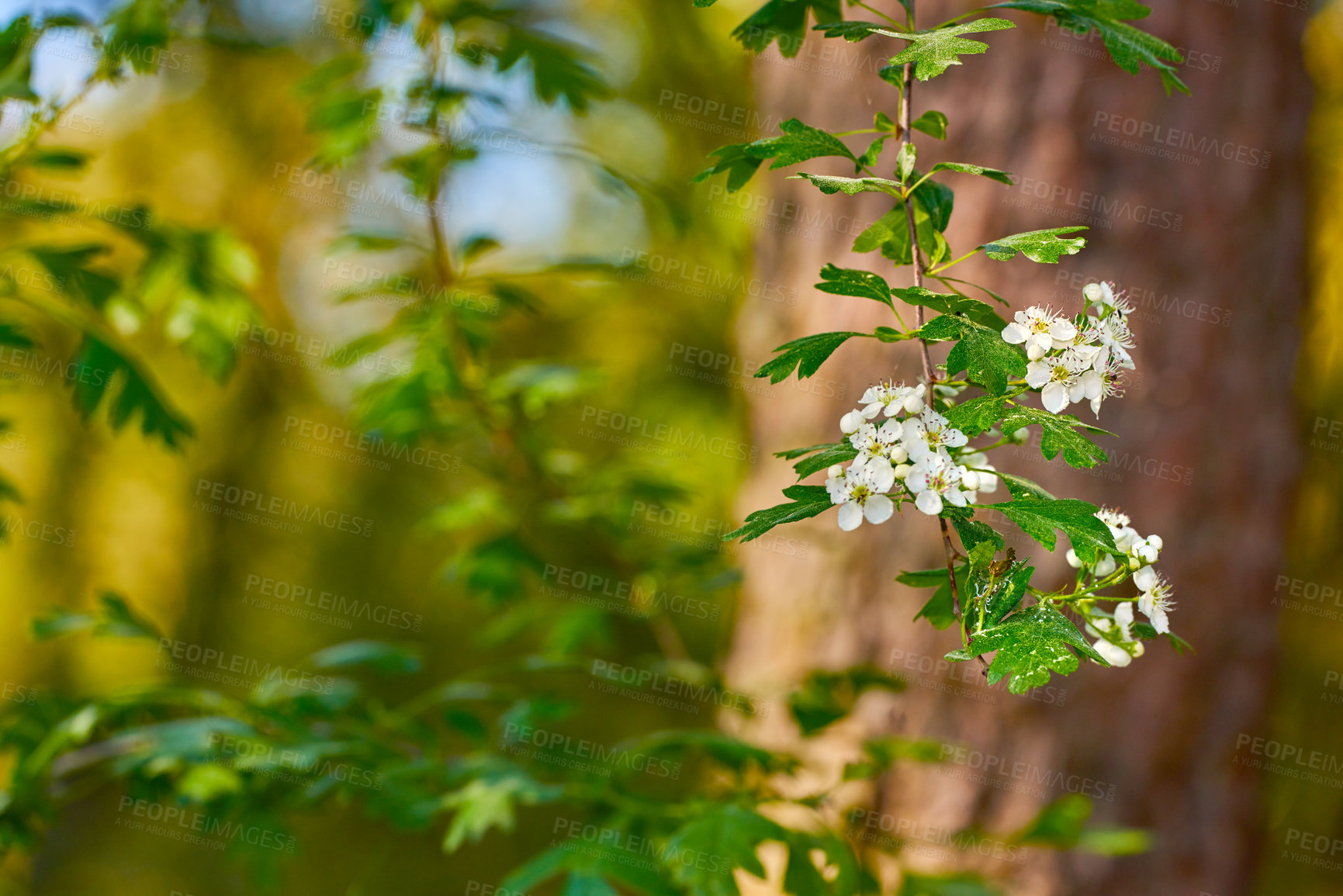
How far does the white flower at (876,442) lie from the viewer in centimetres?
55

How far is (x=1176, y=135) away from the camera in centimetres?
166

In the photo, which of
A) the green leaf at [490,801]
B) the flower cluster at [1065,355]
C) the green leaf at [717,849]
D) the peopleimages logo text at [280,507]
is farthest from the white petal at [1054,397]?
the peopleimages logo text at [280,507]

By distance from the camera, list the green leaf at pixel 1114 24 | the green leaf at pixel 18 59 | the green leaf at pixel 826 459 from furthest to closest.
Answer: the green leaf at pixel 18 59
the green leaf at pixel 1114 24
the green leaf at pixel 826 459

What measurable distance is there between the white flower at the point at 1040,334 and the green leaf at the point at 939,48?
0.17 meters

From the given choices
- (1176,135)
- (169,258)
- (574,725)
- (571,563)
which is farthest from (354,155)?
(574,725)

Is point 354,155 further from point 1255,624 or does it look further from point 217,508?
point 217,508

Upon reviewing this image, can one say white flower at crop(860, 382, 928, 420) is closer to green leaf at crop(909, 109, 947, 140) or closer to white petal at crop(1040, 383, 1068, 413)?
white petal at crop(1040, 383, 1068, 413)

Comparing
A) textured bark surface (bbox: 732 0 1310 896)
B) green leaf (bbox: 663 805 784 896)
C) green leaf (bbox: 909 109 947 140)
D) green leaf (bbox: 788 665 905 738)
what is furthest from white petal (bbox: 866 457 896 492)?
textured bark surface (bbox: 732 0 1310 896)

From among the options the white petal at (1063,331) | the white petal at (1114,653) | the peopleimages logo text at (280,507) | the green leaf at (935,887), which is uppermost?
the peopleimages logo text at (280,507)

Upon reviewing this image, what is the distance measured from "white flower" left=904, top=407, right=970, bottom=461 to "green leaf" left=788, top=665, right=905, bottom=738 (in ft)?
2.60

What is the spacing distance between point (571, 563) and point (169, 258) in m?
2.67

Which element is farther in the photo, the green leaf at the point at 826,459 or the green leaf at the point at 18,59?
the green leaf at the point at 18,59

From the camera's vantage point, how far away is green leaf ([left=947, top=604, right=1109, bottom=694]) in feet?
1.50

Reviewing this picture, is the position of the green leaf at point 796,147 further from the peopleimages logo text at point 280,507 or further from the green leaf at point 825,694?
the peopleimages logo text at point 280,507
